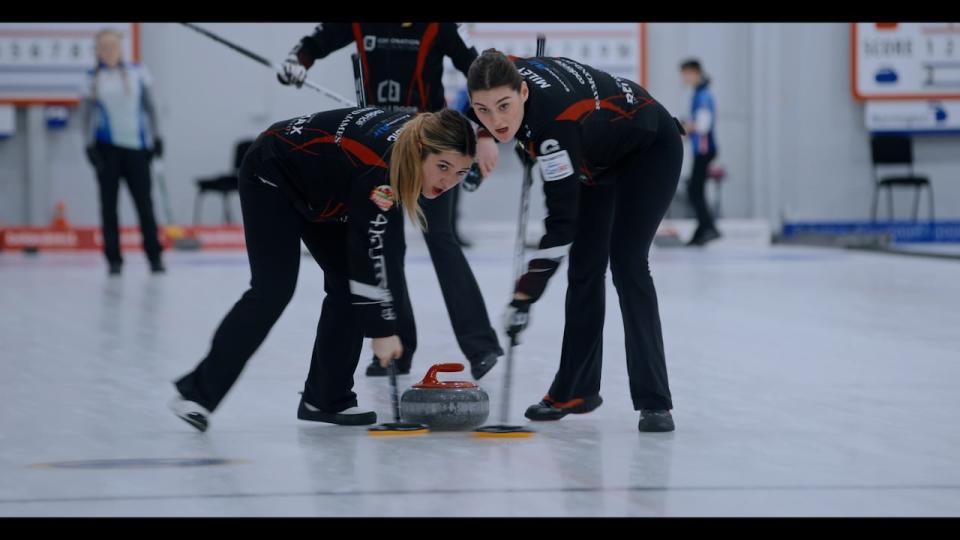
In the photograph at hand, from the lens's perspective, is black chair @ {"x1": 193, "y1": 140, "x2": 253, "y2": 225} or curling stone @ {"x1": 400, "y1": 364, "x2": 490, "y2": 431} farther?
black chair @ {"x1": 193, "y1": 140, "x2": 253, "y2": 225}

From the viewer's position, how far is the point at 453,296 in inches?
174

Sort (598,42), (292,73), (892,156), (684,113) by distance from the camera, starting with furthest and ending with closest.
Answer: (684,113) → (892,156) → (598,42) → (292,73)

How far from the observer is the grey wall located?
43.8ft

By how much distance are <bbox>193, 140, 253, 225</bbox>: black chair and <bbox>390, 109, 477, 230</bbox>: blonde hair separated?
9.41 meters

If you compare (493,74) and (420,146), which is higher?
(493,74)

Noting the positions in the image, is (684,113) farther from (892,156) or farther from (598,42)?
(892,156)

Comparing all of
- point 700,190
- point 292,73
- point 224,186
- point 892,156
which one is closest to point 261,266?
point 292,73

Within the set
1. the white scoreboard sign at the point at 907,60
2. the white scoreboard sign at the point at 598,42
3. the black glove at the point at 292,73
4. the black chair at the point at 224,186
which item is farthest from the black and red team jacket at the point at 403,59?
the white scoreboard sign at the point at 907,60

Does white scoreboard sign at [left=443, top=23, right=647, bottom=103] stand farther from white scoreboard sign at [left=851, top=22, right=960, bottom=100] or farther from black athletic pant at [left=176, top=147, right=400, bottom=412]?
black athletic pant at [left=176, top=147, right=400, bottom=412]

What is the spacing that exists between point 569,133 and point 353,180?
511mm

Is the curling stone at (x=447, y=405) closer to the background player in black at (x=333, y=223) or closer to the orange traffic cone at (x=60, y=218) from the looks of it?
the background player in black at (x=333, y=223)

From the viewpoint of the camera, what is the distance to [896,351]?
4914 millimetres

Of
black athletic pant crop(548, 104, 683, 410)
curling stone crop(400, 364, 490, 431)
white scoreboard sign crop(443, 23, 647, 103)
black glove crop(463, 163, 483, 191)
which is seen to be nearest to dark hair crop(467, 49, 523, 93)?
black athletic pant crop(548, 104, 683, 410)

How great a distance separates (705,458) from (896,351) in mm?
2159
